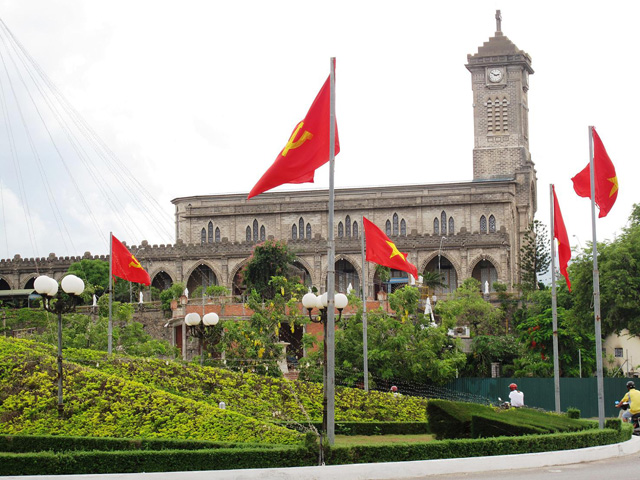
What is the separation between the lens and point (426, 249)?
73625 mm

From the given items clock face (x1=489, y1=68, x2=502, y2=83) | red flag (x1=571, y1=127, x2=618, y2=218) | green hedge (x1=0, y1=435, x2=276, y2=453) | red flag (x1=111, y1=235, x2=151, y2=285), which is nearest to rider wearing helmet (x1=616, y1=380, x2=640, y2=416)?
red flag (x1=571, y1=127, x2=618, y2=218)

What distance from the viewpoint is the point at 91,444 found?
55.8ft

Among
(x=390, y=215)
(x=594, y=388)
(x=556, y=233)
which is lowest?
(x=594, y=388)

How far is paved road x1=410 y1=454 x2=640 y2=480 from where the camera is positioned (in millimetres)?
15984

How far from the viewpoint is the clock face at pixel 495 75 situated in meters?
86.6

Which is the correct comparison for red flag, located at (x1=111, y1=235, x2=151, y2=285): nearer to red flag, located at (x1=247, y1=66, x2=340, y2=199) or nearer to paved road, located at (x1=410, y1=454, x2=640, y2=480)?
red flag, located at (x1=247, y1=66, x2=340, y2=199)

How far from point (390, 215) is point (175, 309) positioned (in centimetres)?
3048

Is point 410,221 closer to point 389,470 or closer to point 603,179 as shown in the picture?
point 603,179

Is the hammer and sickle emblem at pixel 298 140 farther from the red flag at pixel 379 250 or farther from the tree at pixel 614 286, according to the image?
the tree at pixel 614 286

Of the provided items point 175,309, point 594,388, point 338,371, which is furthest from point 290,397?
point 175,309

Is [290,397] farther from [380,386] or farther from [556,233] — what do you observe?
[380,386]

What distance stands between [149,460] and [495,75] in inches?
2988

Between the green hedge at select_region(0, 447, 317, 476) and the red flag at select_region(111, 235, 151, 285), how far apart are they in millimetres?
15373

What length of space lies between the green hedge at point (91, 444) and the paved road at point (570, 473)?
11.4 ft
